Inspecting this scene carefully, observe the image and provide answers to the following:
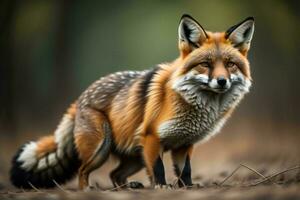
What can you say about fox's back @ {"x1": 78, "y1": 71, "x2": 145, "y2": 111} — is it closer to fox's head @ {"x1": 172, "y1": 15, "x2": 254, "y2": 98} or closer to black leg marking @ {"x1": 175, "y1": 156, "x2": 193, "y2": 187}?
fox's head @ {"x1": 172, "y1": 15, "x2": 254, "y2": 98}

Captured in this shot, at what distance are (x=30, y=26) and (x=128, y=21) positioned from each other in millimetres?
1038

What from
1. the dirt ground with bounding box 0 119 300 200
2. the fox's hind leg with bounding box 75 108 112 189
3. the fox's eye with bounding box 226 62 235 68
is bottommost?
the dirt ground with bounding box 0 119 300 200

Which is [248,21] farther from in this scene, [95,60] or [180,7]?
[95,60]

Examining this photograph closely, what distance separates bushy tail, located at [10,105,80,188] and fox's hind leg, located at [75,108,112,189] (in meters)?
0.18

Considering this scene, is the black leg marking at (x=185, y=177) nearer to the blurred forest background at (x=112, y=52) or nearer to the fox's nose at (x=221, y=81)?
the fox's nose at (x=221, y=81)

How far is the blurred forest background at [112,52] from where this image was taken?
5590mm

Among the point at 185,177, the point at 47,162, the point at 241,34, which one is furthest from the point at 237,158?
the point at 47,162

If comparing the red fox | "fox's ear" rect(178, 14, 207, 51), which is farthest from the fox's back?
"fox's ear" rect(178, 14, 207, 51)

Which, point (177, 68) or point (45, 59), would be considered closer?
point (177, 68)

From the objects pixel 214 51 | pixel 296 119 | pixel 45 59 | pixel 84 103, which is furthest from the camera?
pixel 45 59

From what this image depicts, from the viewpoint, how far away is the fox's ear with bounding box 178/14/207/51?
4078 millimetres

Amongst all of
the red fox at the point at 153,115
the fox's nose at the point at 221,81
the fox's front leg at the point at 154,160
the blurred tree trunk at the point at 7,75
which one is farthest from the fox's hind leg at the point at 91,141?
the blurred tree trunk at the point at 7,75

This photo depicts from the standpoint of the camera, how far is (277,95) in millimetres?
5633

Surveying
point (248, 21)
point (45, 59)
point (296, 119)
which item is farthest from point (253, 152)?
point (45, 59)
